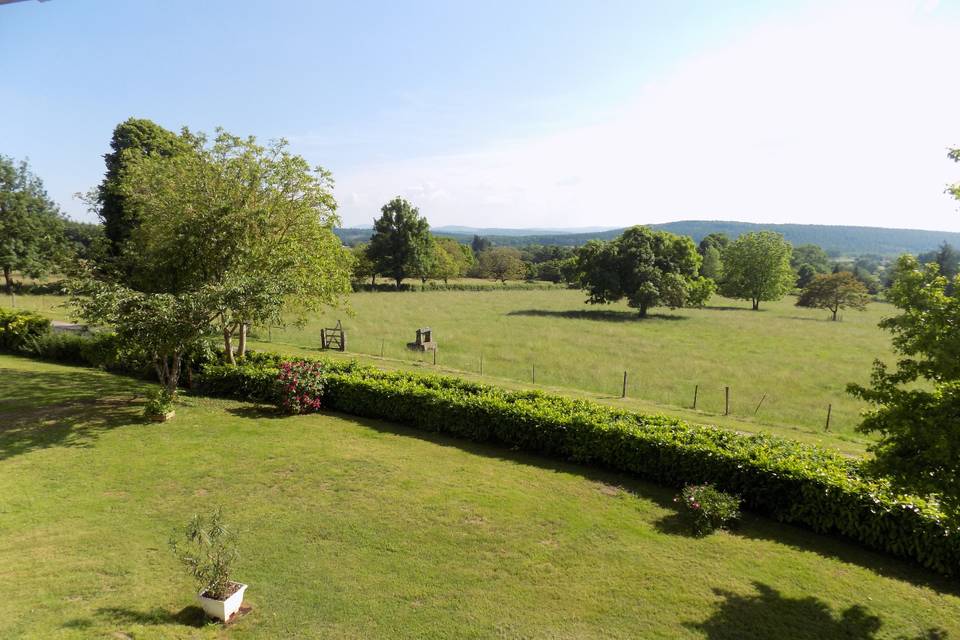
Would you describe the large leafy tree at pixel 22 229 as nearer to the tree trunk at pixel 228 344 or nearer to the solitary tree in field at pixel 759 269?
the tree trunk at pixel 228 344

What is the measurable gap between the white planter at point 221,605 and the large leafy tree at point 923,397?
31.9 feet

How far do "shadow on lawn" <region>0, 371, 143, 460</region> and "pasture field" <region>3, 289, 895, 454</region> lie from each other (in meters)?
3.14

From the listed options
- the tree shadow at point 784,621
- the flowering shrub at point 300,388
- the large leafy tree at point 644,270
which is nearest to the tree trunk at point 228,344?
the flowering shrub at point 300,388

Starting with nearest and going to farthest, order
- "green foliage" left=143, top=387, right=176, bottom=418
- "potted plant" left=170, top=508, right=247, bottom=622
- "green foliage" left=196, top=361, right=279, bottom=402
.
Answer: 1. "potted plant" left=170, top=508, right=247, bottom=622
2. "green foliage" left=143, top=387, right=176, bottom=418
3. "green foliage" left=196, top=361, right=279, bottom=402

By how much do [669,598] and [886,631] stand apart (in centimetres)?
306

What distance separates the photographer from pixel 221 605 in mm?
6727

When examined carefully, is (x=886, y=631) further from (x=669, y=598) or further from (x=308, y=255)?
(x=308, y=255)

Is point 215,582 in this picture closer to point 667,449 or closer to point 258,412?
point 667,449

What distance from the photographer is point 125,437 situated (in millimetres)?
13961

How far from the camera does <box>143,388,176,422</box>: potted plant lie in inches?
603

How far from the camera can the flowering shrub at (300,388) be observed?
16594 millimetres

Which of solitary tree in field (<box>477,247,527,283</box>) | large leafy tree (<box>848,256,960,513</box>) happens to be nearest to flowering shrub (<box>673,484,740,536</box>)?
large leafy tree (<box>848,256,960,513</box>)

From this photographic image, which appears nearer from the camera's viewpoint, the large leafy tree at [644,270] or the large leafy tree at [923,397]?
the large leafy tree at [923,397]

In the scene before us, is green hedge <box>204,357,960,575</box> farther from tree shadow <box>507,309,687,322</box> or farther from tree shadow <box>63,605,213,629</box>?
tree shadow <box>507,309,687,322</box>
